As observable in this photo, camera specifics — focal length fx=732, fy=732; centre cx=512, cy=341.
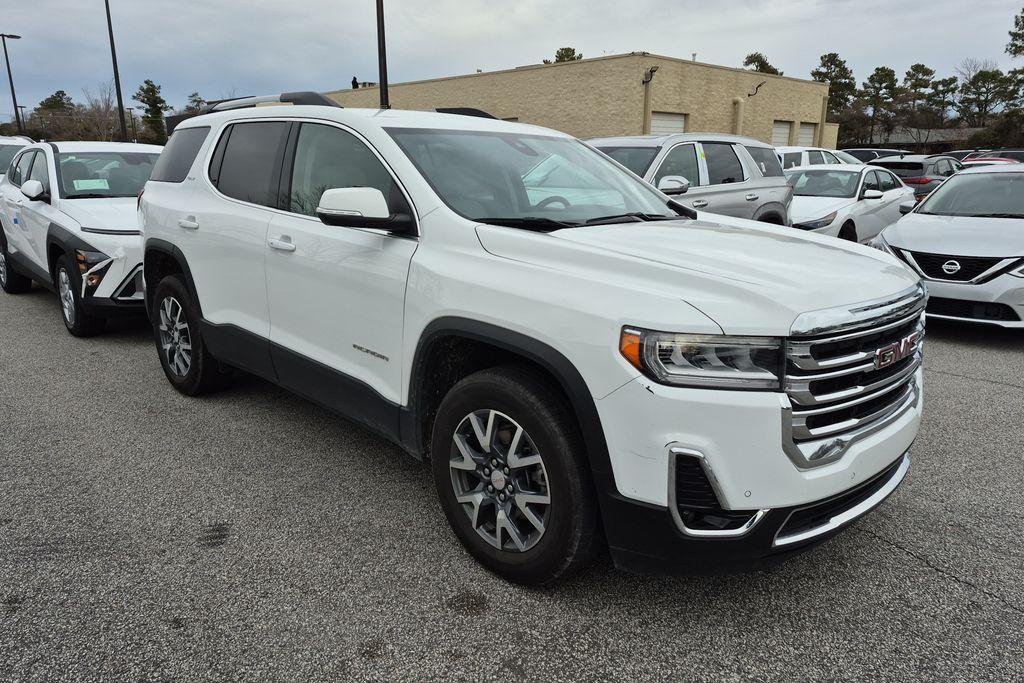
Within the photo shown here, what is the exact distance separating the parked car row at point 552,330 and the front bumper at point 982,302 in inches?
152

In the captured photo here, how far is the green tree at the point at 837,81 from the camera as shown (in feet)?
215

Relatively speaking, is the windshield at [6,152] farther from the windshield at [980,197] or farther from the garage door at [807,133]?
the garage door at [807,133]

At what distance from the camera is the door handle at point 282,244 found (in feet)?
12.1

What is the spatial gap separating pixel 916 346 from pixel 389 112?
2648mm

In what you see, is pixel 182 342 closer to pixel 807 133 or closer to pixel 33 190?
pixel 33 190

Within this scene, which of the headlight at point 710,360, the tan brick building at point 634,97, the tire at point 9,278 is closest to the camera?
the headlight at point 710,360

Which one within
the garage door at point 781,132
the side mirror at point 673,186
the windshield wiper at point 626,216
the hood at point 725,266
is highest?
the garage door at point 781,132


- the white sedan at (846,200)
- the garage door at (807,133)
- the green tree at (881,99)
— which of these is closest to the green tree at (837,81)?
the green tree at (881,99)

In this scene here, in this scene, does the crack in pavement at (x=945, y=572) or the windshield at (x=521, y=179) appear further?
the windshield at (x=521, y=179)

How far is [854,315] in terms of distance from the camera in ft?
7.73

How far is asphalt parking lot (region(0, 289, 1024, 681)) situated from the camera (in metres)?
2.42

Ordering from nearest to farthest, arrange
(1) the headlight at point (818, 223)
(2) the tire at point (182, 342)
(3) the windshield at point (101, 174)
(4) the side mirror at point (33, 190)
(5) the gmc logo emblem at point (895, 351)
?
1. (5) the gmc logo emblem at point (895, 351)
2. (2) the tire at point (182, 342)
3. (4) the side mirror at point (33, 190)
4. (3) the windshield at point (101, 174)
5. (1) the headlight at point (818, 223)

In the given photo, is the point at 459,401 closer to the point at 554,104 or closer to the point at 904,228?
the point at 904,228

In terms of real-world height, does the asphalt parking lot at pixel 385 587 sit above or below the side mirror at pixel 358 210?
below
